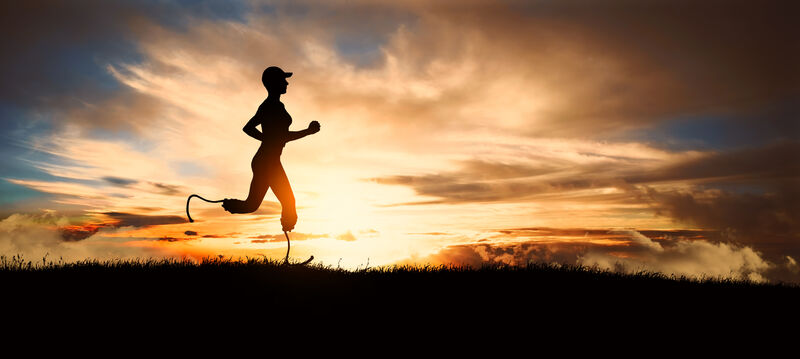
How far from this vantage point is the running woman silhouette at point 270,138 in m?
9.91

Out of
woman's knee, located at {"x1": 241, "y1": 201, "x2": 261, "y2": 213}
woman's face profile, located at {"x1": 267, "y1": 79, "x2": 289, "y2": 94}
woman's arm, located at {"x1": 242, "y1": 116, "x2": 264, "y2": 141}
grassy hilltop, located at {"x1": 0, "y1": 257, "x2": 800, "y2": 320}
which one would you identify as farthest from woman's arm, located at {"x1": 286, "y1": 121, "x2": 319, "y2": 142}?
grassy hilltop, located at {"x1": 0, "y1": 257, "x2": 800, "y2": 320}

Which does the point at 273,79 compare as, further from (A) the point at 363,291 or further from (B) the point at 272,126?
(A) the point at 363,291

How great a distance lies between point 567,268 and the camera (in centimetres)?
1127

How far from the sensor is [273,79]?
33.0 feet

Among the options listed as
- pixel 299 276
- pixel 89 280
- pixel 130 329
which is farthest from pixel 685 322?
pixel 89 280

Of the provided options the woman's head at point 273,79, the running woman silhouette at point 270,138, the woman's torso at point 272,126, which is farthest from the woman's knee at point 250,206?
the woman's head at point 273,79

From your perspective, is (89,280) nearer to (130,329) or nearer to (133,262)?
(133,262)

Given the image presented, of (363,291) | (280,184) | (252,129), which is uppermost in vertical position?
(252,129)

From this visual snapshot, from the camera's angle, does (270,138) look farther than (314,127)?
No

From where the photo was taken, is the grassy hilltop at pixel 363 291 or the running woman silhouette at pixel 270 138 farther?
the running woman silhouette at pixel 270 138

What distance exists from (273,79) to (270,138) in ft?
3.67

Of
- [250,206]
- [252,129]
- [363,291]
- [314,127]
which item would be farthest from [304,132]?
[363,291]

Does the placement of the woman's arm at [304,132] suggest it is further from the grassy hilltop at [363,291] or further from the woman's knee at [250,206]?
the grassy hilltop at [363,291]

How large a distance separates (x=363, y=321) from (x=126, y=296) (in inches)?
136
